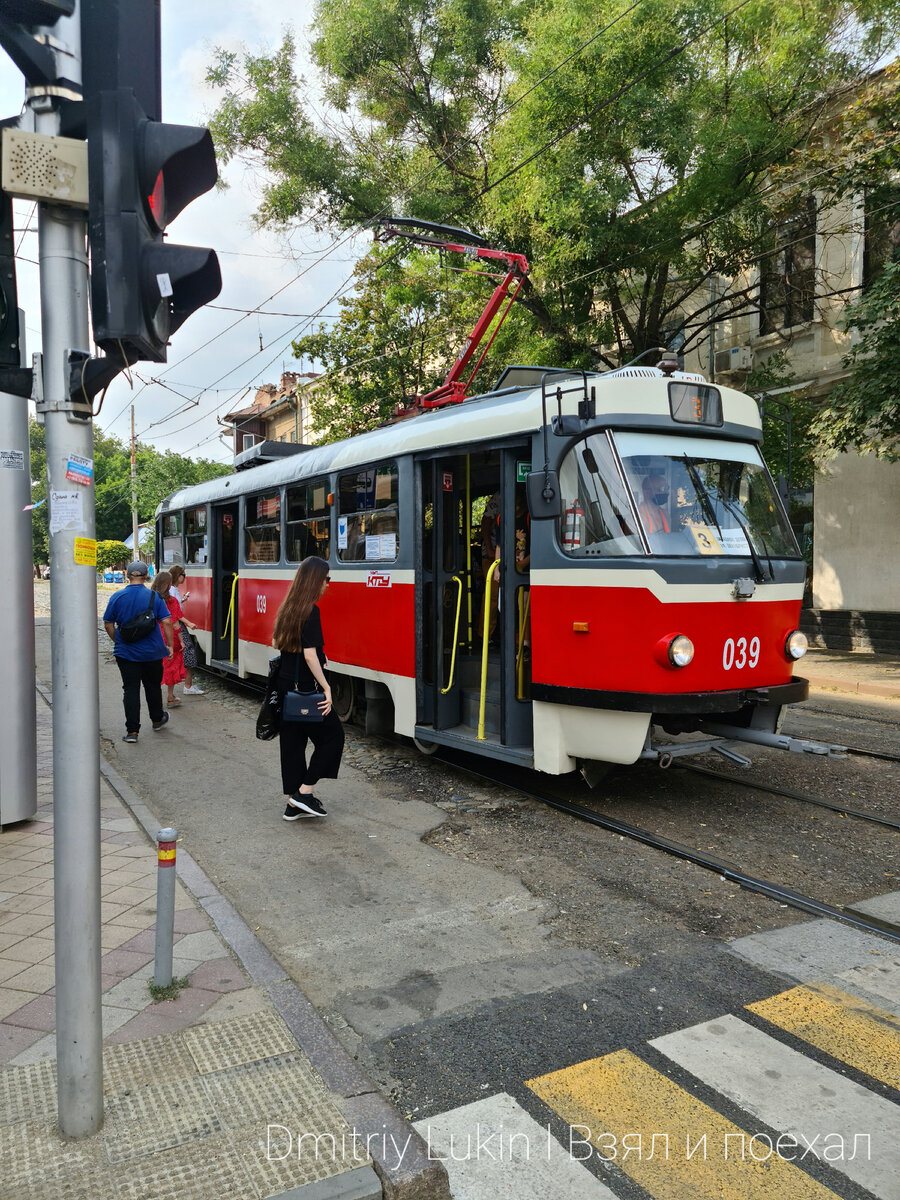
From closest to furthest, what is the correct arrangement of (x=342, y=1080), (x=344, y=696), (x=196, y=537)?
(x=342, y=1080)
(x=344, y=696)
(x=196, y=537)

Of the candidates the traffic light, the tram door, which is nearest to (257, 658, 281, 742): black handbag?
the traffic light

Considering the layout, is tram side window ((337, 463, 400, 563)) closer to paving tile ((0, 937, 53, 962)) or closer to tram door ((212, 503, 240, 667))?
paving tile ((0, 937, 53, 962))

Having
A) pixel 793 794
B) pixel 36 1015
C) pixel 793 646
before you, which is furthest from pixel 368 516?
pixel 36 1015

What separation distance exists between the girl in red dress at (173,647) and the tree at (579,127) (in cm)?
760

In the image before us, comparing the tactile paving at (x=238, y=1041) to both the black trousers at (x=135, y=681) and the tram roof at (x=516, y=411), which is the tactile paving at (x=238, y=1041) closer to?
the tram roof at (x=516, y=411)

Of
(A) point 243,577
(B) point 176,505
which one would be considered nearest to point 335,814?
(A) point 243,577

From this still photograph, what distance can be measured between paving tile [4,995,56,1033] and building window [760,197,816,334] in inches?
597

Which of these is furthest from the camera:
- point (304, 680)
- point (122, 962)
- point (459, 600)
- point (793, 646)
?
point (459, 600)

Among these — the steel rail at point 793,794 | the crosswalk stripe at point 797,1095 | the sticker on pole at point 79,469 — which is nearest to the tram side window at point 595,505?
the steel rail at point 793,794

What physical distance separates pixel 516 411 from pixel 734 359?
1380cm

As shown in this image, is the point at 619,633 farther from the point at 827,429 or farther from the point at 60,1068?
the point at 827,429

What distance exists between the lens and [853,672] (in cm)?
1338

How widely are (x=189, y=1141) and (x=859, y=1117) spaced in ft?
7.17

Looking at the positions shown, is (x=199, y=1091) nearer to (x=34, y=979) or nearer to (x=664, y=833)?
(x=34, y=979)
